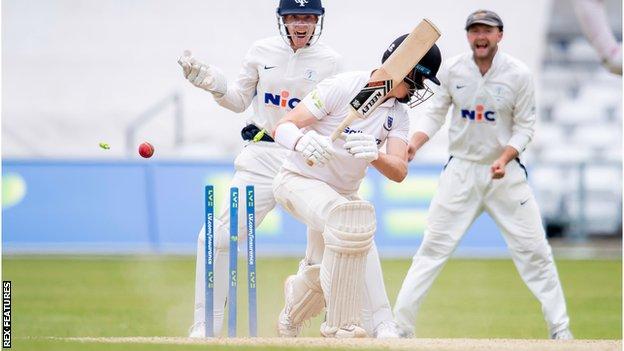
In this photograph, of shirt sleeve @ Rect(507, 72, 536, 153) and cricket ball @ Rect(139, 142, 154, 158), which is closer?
cricket ball @ Rect(139, 142, 154, 158)

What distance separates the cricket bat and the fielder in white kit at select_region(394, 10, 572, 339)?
5.34 ft

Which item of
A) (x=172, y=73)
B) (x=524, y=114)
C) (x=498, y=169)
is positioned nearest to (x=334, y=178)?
(x=498, y=169)

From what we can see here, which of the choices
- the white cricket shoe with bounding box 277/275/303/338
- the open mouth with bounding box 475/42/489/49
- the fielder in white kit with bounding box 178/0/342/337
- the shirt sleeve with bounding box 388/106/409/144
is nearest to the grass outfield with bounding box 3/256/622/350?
the white cricket shoe with bounding box 277/275/303/338

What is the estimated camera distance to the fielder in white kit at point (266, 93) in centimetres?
749

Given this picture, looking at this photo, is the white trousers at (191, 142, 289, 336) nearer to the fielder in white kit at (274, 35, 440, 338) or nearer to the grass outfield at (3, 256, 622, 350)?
the fielder in white kit at (274, 35, 440, 338)

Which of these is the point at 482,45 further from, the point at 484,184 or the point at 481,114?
the point at 484,184

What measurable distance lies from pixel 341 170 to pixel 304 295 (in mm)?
796

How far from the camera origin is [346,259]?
661 cm

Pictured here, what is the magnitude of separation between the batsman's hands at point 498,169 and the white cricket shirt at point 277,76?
114cm

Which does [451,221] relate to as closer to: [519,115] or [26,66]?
[519,115]

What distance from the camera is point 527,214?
8.31 m

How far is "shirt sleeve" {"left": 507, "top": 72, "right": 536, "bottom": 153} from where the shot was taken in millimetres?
8211

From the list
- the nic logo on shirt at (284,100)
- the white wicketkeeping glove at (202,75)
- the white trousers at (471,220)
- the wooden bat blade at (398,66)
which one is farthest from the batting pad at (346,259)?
the white trousers at (471,220)

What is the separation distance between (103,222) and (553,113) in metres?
10.9
